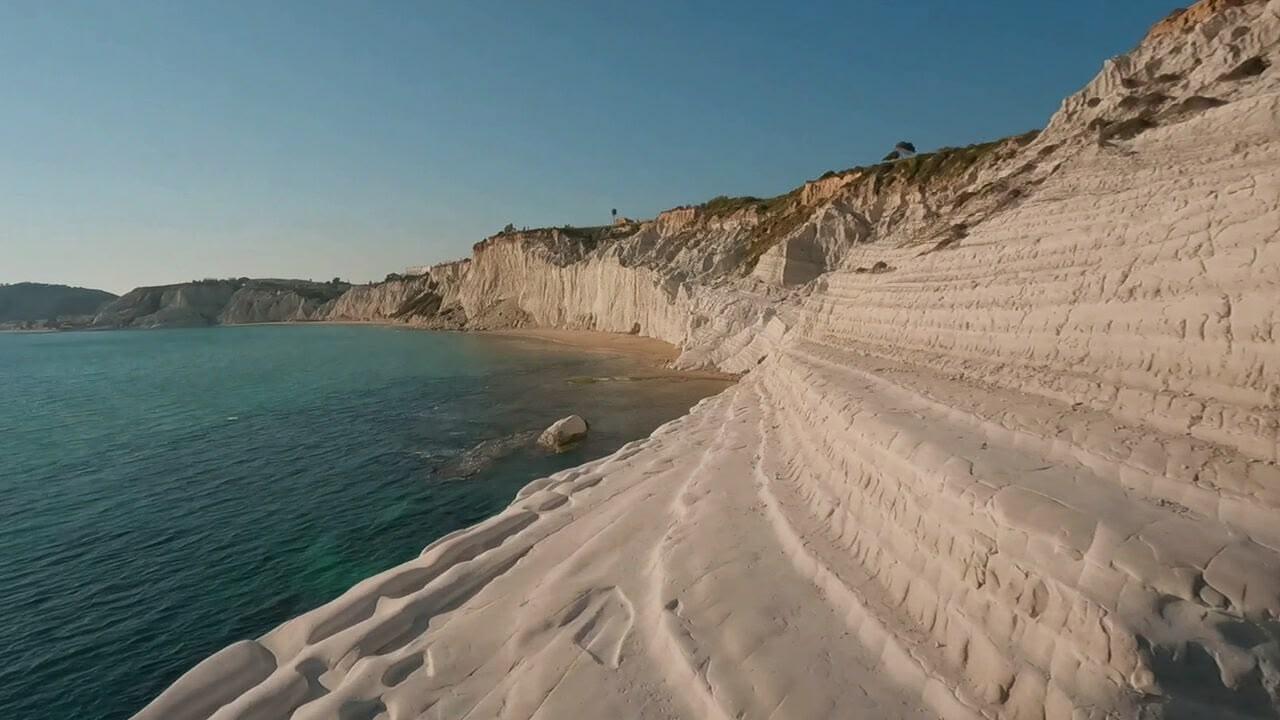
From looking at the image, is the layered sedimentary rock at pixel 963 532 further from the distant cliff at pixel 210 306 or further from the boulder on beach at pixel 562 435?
the distant cliff at pixel 210 306

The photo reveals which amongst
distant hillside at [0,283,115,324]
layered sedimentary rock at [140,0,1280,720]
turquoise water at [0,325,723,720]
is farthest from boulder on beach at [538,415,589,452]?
distant hillside at [0,283,115,324]

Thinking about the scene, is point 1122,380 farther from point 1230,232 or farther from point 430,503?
point 430,503

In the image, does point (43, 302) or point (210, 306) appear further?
A: point (43, 302)

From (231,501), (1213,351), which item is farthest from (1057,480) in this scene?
(231,501)

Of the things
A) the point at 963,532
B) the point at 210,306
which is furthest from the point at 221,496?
the point at 210,306

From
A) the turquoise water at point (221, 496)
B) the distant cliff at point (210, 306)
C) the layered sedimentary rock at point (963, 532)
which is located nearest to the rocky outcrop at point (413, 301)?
the distant cliff at point (210, 306)

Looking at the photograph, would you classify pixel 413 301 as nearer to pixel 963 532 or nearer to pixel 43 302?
pixel 963 532
